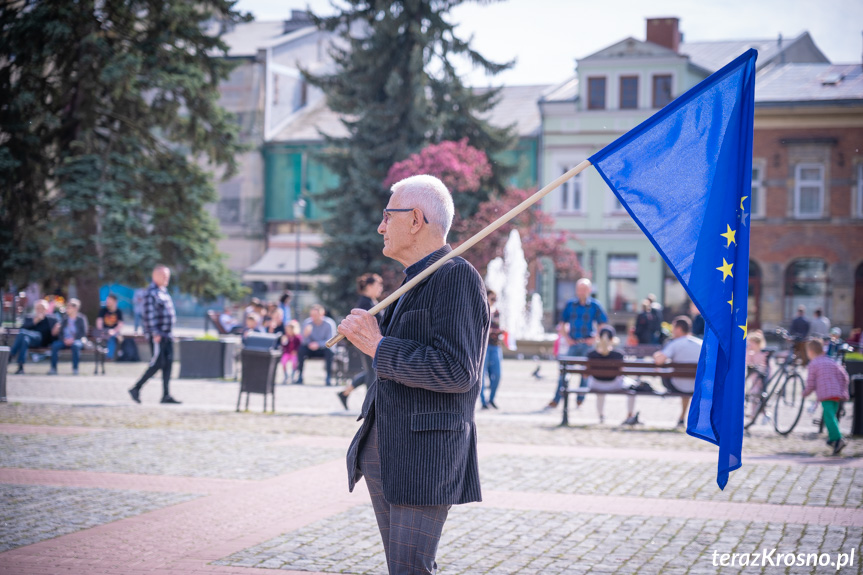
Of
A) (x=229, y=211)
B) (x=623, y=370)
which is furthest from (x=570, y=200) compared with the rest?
(x=623, y=370)

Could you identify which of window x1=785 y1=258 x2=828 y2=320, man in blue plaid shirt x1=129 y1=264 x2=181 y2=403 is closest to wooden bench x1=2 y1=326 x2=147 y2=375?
man in blue plaid shirt x1=129 y1=264 x2=181 y2=403

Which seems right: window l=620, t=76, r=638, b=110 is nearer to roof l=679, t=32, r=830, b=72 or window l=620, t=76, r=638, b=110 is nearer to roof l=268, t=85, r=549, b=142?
roof l=679, t=32, r=830, b=72

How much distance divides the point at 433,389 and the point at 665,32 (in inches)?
1655

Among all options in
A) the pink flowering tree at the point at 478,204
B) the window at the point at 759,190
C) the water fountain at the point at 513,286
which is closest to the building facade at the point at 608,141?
the window at the point at 759,190

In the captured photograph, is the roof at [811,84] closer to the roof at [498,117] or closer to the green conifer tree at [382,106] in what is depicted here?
the roof at [498,117]

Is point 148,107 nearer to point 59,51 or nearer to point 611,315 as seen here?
point 59,51

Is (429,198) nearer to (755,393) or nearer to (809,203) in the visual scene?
(755,393)

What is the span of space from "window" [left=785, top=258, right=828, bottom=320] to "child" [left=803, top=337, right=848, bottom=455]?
1123 inches

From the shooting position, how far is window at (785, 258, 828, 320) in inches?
1499

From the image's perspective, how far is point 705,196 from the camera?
4.21 m

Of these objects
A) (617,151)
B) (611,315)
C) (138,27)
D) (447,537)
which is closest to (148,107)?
(138,27)

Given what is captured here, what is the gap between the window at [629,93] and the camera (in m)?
41.2

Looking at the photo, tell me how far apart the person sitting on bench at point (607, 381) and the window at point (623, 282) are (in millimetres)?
27134

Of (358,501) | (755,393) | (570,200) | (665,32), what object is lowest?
(358,501)
